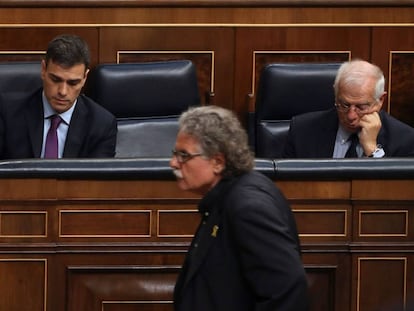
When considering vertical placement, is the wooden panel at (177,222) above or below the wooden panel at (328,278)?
above

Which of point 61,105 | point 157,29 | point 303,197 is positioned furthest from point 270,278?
point 157,29

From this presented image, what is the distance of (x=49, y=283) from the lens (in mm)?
3207

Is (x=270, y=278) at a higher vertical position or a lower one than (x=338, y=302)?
higher

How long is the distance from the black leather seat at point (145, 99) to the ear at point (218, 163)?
1.71 meters

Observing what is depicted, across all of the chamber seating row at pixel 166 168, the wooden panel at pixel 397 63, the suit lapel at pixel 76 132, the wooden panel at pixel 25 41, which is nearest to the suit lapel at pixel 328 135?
the chamber seating row at pixel 166 168

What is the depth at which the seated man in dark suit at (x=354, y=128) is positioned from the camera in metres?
3.87

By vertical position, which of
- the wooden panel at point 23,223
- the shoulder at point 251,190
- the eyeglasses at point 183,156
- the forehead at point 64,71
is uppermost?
the forehead at point 64,71

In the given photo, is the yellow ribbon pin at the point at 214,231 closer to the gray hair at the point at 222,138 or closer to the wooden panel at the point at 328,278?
the gray hair at the point at 222,138

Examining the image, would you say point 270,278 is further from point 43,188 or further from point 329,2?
point 329,2

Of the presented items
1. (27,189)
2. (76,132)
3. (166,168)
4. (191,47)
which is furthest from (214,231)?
(191,47)

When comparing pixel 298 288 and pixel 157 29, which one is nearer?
pixel 298 288

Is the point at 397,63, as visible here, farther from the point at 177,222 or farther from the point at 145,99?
the point at 177,222

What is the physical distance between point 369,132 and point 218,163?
1.32 meters

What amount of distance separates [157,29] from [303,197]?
1675mm
